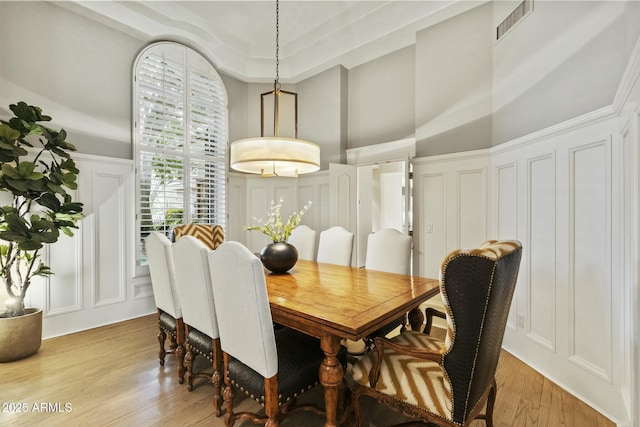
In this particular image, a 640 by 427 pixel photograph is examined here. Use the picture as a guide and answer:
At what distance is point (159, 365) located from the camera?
2.41 m

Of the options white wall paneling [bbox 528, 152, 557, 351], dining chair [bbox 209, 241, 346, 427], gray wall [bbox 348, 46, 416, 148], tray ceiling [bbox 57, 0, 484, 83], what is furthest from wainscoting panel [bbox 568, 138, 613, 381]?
tray ceiling [bbox 57, 0, 484, 83]

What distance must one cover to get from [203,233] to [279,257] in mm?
1903

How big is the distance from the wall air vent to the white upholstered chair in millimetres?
2217

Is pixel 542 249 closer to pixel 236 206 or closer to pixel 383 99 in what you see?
→ pixel 383 99

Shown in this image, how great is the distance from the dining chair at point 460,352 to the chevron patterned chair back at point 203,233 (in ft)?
9.43

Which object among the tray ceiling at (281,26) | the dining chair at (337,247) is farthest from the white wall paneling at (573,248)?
the tray ceiling at (281,26)

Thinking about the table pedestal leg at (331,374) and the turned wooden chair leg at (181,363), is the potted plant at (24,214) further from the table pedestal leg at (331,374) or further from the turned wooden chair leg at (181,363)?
the table pedestal leg at (331,374)

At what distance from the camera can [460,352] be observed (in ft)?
3.80

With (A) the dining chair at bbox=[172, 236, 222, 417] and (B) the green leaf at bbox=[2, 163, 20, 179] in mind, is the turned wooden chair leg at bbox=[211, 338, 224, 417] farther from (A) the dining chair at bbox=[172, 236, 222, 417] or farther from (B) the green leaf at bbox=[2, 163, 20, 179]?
(B) the green leaf at bbox=[2, 163, 20, 179]

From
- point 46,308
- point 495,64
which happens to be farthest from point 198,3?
point 46,308

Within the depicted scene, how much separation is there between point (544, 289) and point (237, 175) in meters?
4.14

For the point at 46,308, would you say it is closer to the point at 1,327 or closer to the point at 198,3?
the point at 1,327

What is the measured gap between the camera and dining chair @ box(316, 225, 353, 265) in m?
2.91

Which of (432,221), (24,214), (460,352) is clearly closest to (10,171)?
(24,214)
